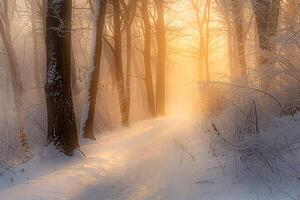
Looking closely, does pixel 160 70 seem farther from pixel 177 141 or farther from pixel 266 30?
pixel 177 141

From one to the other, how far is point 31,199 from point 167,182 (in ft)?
9.72

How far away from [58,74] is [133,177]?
10.3ft

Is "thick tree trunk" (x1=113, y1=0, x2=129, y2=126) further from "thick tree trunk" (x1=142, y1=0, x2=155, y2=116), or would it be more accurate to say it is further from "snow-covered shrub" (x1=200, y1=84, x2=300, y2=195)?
"snow-covered shrub" (x1=200, y1=84, x2=300, y2=195)

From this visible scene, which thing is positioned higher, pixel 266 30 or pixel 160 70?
pixel 266 30

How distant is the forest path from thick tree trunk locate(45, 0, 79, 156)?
2.19 ft

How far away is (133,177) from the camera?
8.95 metres

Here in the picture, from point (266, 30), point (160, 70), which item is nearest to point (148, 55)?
point (160, 70)

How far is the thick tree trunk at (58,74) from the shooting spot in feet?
33.9

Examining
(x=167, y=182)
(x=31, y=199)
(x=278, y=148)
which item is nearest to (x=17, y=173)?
(x=31, y=199)

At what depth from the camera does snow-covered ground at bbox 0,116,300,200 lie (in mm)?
7229

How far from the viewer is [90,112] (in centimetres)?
1374

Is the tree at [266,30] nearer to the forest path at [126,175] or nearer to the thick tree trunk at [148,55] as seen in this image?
the forest path at [126,175]

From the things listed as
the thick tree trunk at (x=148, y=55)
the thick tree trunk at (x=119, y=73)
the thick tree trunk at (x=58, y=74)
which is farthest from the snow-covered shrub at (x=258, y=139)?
the thick tree trunk at (x=148, y=55)

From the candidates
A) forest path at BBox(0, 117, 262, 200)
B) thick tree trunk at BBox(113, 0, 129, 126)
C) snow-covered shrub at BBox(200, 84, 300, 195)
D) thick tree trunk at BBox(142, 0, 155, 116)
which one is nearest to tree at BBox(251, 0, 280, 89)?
snow-covered shrub at BBox(200, 84, 300, 195)
